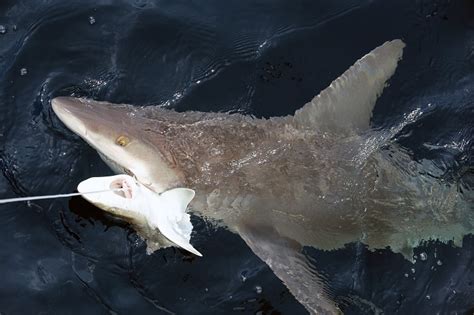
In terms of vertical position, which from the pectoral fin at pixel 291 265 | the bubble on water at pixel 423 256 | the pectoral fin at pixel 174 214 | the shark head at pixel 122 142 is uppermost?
→ the shark head at pixel 122 142

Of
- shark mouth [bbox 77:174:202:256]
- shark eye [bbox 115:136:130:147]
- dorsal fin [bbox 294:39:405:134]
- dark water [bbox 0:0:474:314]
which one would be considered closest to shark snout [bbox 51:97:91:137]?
shark eye [bbox 115:136:130:147]

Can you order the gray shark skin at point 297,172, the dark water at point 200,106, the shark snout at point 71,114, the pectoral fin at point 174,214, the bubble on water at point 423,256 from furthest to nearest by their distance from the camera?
the bubble on water at point 423,256
the dark water at point 200,106
the gray shark skin at point 297,172
the shark snout at point 71,114
the pectoral fin at point 174,214

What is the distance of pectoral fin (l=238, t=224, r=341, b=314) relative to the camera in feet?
12.6

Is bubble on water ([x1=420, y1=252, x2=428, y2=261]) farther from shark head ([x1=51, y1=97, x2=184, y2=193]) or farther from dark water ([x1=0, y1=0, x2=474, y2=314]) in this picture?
shark head ([x1=51, y1=97, x2=184, y2=193])

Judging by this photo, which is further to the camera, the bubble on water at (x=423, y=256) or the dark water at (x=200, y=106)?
the bubble on water at (x=423, y=256)

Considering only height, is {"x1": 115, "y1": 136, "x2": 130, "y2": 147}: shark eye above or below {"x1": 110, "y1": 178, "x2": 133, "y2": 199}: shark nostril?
above

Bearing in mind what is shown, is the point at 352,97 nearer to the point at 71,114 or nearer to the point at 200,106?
the point at 200,106

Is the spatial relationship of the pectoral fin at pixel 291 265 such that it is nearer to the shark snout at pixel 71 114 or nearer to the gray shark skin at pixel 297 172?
the gray shark skin at pixel 297 172

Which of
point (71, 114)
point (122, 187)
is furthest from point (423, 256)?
point (71, 114)

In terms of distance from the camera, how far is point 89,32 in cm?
519

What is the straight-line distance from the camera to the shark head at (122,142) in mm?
3725

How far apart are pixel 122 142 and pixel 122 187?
0.75ft

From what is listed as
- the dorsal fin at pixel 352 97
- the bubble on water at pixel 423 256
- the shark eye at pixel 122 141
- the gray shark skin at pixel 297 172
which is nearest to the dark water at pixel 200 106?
the bubble on water at pixel 423 256

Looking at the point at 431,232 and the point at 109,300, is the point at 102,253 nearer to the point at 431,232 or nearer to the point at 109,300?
the point at 109,300
